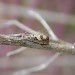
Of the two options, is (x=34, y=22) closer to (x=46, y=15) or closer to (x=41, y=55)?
(x=46, y=15)

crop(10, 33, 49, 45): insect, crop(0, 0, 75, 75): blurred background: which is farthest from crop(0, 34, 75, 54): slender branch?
crop(0, 0, 75, 75): blurred background

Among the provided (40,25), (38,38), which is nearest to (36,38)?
(38,38)

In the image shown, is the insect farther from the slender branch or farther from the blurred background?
the blurred background

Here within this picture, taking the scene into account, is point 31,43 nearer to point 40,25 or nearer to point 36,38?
point 36,38

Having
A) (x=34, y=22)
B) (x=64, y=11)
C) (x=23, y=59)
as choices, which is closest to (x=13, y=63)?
(x=23, y=59)

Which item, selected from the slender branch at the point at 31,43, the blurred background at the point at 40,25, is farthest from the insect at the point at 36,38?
the blurred background at the point at 40,25
